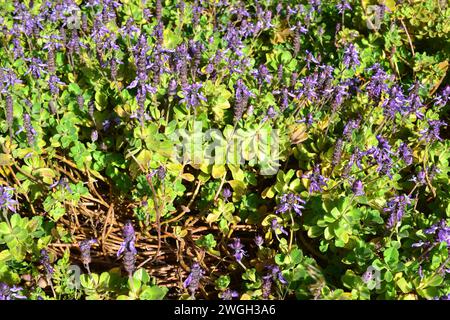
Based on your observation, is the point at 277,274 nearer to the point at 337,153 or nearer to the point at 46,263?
the point at 337,153

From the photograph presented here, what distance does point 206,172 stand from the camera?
11.1 ft

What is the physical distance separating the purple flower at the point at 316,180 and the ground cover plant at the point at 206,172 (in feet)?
0.03

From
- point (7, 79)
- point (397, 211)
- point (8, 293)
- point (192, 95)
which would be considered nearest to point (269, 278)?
point (397, 211)

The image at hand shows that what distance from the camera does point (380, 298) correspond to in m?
2.85

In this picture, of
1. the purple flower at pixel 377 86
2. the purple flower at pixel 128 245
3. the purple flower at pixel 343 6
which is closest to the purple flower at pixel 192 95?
the purple flower at pixel 128 245

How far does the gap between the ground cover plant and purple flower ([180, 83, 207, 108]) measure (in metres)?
0.02

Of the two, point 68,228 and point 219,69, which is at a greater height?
point 219,69

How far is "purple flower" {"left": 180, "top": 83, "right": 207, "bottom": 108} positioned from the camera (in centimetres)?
320

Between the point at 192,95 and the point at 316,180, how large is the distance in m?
0.87

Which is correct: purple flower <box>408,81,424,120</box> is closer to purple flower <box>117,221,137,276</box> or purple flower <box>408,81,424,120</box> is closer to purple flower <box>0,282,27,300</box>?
purple flower <box>117,221,137,276</box>
